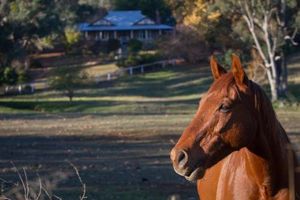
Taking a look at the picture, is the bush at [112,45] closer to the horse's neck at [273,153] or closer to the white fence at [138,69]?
the white fence at [138,69]

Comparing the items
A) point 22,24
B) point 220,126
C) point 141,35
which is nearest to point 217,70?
point 220,126

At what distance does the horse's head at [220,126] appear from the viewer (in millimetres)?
5984

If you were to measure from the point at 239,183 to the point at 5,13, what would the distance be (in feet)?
198

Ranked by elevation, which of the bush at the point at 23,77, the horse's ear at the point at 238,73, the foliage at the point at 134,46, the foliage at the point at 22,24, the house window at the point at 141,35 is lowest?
the house window at the point at 141,35

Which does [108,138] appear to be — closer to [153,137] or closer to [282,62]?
[153,137]

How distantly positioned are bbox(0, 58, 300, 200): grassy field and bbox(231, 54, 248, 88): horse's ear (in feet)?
25.9

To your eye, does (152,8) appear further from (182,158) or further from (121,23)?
(182,158)

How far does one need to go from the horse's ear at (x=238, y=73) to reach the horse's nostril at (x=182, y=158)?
0.67 meters

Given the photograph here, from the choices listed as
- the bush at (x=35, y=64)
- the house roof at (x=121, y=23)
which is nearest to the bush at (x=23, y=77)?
the bush at (x=35, y=64)

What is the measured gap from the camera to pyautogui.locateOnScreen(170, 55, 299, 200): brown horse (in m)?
6.01

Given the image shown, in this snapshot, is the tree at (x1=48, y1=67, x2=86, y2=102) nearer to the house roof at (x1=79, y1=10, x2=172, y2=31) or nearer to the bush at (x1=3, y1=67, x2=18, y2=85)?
the bush at (x1=3, y1=67, x2=18, y2=85)

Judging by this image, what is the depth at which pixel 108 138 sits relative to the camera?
111 feet

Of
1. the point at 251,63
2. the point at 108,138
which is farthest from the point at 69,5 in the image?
the point at 108,138

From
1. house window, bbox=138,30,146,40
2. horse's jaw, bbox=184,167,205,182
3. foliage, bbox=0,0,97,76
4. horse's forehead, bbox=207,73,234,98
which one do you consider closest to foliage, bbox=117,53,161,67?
foliage, bbox=0,0,97,76
